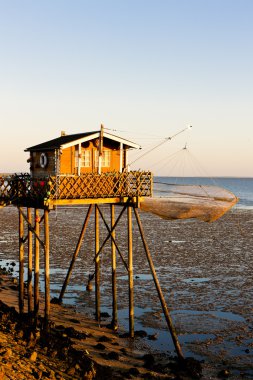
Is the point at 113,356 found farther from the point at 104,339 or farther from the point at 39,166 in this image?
the point at 39,166

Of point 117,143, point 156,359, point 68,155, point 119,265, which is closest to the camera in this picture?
point 156,359

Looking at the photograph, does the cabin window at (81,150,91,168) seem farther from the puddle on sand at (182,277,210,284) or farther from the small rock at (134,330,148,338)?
the puddle on sand at (182,277,210,284)

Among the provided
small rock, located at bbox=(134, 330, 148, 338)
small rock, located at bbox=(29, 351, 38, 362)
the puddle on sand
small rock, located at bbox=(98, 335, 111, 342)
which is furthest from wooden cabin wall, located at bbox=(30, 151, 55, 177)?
the puddle on sand

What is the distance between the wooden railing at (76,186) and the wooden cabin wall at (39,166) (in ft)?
2.76

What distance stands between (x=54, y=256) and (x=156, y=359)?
2496 centimetres

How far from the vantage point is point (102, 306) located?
28734 millimetres

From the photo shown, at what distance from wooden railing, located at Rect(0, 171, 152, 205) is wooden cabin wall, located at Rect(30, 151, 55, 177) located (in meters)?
0.84

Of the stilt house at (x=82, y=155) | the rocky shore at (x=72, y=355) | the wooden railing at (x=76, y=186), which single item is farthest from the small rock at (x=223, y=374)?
the stilt house at (x=82, y=155)

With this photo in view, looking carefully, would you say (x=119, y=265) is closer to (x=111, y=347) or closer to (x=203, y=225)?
(x=111, y=347)

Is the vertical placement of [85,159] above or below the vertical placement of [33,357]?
above

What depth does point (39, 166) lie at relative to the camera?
25.1 metres

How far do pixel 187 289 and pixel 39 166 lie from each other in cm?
1432

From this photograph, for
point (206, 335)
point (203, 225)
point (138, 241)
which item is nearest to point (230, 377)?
point (206, 335)

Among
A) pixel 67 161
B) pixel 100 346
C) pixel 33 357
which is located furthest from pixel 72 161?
pixel 33 357
